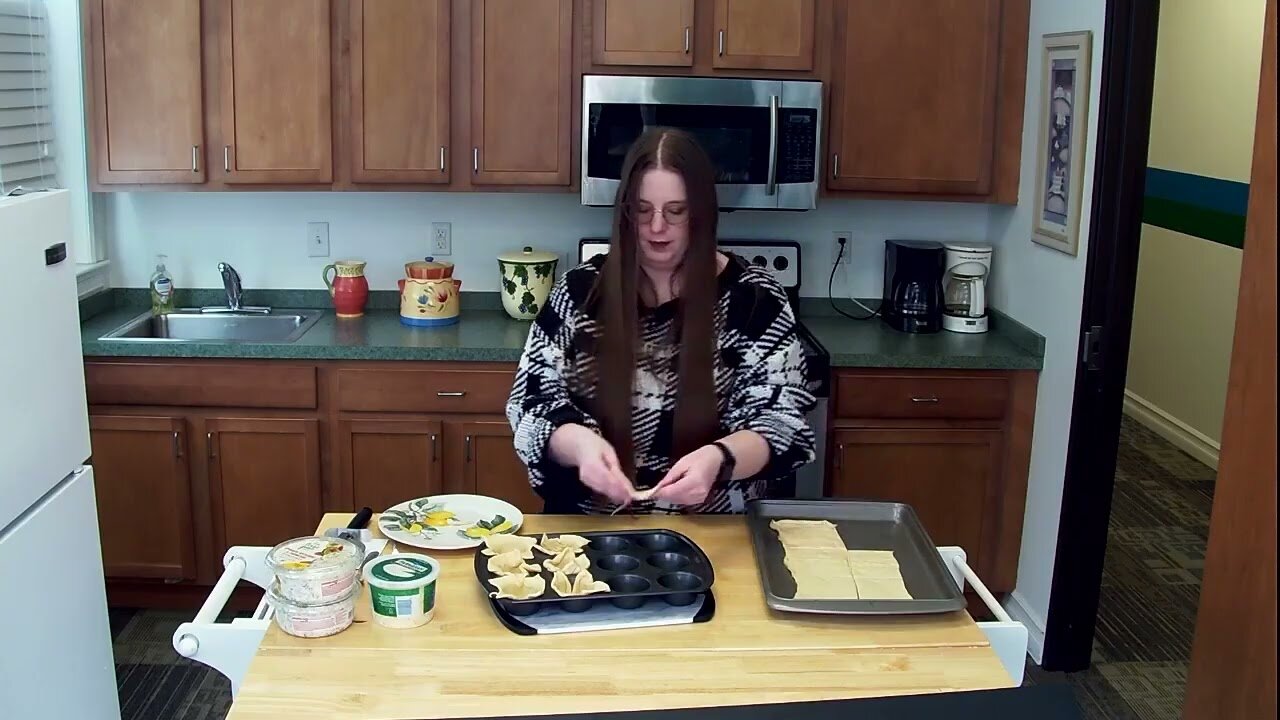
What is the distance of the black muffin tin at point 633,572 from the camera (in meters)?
1.59

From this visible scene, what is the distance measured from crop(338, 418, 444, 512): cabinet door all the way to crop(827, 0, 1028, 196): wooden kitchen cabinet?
4.51 feet

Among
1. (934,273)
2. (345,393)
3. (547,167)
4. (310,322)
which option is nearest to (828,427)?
(934,273)

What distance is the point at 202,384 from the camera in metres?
3.23

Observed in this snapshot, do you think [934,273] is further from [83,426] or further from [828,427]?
[83,426]

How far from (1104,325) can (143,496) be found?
258 centimetres

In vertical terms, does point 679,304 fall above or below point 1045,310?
above

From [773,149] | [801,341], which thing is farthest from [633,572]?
[773,149]

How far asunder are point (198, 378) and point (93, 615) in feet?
3.10

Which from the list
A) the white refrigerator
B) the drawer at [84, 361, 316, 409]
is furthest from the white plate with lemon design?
the drawer at [84, 361, 316, 409]

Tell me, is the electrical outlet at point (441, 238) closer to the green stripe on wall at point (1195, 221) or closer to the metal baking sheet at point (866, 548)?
the metal baking sheet at point (866, 548)

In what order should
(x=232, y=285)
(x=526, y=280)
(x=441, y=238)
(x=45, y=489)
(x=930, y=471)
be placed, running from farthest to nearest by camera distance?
(x=441, y=238) < (x=232, y=285) < (x=526, y=280) < (x=930, y=471) < (x=45, y=489)

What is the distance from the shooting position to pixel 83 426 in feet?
7.78

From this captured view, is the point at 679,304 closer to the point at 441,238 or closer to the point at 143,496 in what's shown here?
the point at 441,238

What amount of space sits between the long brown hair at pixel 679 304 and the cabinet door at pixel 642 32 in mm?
1410
